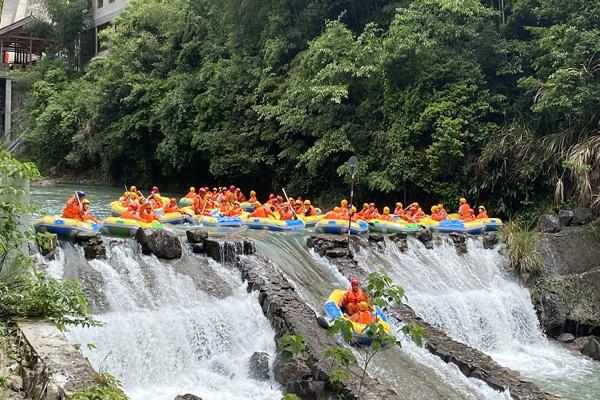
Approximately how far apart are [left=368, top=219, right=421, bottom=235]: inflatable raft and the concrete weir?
1042 cm

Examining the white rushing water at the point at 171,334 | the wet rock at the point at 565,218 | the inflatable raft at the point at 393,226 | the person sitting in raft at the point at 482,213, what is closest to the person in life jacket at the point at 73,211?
the white rushing water at the point at 171,334

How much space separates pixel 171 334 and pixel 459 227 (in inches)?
340

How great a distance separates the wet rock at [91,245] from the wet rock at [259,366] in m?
3.30

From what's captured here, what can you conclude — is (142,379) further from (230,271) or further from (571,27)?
(571,27)

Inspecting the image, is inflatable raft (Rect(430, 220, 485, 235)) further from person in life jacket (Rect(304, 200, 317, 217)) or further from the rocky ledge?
the rocky ledge

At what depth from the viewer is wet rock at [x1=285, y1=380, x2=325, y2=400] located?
301 inches

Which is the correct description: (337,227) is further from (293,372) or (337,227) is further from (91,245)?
(293,372)

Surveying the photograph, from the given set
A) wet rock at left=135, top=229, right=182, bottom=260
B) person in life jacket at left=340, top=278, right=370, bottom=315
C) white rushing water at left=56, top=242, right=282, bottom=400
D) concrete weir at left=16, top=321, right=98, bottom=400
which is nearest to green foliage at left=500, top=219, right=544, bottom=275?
person in life jacket at left=340, top=278, right=370, bottom=315

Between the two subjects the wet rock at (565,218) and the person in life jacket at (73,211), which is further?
the wet rock at (565,218)

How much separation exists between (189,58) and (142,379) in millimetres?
19871

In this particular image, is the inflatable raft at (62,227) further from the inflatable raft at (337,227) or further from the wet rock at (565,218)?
the wet rock at (565,218)

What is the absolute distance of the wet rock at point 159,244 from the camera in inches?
415

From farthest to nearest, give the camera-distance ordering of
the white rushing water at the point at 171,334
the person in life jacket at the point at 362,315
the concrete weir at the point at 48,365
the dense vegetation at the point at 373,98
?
the dense vegetation at the point at 373,98 < the person in life jacket at the point at 362,315 < the white rushing water at the point at 171,334 < the concrete weir at the point at 48,365

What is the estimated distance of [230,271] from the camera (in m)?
10.8
